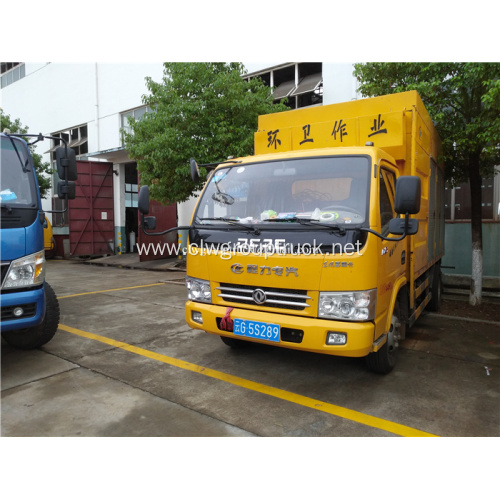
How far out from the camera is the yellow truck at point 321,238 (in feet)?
9.90

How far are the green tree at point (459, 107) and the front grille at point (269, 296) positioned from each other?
3.84 meters

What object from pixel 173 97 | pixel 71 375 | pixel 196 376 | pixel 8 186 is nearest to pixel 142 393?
pixel 196 376

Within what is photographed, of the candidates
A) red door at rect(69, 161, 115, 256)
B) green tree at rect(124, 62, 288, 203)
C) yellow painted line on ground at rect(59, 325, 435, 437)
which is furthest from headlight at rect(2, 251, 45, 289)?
red door at rect(69, 161, 115, 256)

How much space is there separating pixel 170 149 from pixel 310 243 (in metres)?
6.69

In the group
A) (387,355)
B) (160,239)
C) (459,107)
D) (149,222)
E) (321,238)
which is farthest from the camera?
(160,239)

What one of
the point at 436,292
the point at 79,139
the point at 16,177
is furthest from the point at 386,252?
the point at 79,139

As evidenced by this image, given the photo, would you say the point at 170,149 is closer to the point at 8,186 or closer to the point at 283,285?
the point at 8,186

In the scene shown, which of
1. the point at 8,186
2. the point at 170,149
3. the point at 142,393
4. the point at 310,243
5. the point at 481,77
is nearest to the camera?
the point at 310,243

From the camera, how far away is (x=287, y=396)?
3.32 m

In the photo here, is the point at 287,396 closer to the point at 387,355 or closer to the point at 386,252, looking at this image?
the point at 387,355

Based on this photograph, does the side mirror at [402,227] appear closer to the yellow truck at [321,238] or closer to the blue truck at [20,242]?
the yellow truck at [321,238]

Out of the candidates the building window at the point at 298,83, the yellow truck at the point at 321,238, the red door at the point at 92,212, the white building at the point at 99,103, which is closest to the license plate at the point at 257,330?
the yellow truck at the point at 321,238

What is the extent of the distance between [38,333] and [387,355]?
3.65 metres

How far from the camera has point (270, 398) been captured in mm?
3283
